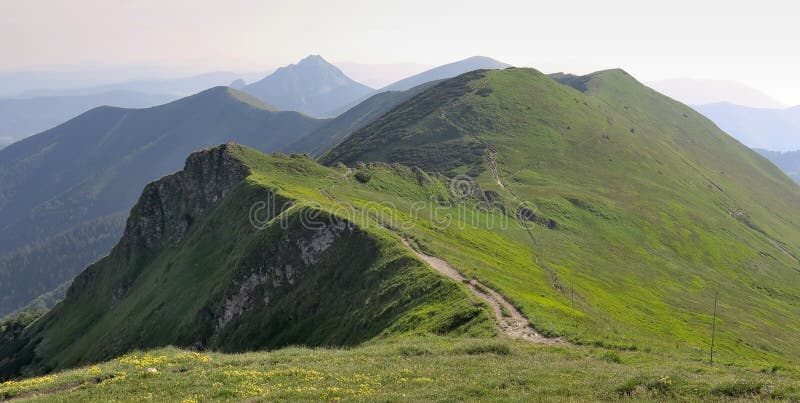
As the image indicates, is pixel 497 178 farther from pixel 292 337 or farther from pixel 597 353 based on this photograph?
pixel 597 353

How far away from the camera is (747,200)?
198m

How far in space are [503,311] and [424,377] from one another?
755 inches

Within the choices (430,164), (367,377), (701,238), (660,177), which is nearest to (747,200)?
(660,177)

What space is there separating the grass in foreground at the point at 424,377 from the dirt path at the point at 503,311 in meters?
3.48

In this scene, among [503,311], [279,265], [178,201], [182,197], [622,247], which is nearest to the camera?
[503,311]

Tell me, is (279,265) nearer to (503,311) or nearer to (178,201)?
(503,311)

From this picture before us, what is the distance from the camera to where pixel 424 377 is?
29172mm

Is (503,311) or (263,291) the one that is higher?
(503,311)

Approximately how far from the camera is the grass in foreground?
2506 cm

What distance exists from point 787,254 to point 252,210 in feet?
530

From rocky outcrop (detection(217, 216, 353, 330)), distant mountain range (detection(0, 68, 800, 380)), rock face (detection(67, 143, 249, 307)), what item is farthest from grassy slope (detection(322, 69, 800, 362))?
rock face (detection(67, 143, 249, 307))

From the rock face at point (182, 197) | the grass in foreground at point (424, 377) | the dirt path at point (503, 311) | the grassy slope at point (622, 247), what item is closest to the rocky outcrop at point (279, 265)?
the grassy slope at point (622, 247)

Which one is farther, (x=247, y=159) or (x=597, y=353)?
(x=247, y=159)

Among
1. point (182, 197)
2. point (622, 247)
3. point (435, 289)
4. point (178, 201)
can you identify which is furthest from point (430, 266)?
point (178, 201)
